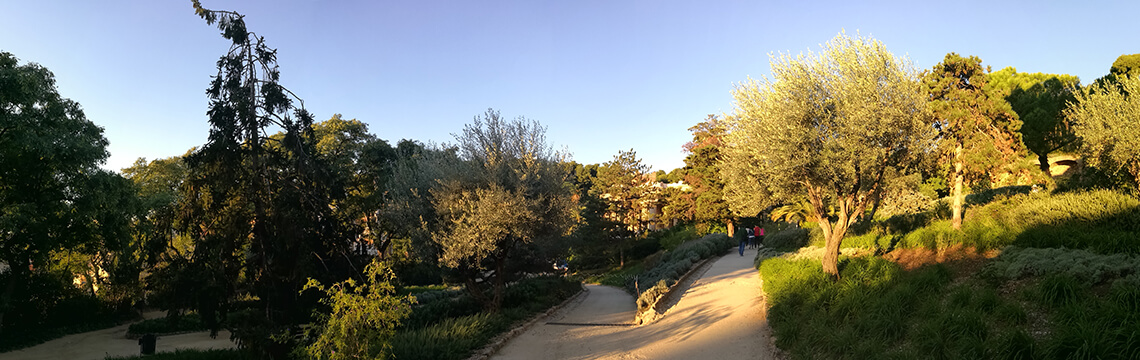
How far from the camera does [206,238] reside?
921 centimetres

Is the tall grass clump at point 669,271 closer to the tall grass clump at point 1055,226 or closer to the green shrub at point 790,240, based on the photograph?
the green shrub at point 790,240

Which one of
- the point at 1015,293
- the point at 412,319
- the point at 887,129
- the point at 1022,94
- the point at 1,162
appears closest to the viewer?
the point at 1015,293

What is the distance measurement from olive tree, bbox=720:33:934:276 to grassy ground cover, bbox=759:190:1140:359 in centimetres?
199

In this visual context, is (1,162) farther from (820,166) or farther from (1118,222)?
(1118,222)

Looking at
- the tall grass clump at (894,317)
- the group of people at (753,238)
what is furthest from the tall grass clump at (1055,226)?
the group of people at (753,238)

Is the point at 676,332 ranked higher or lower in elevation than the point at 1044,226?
lower

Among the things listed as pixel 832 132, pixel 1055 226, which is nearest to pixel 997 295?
pixel 1055 226

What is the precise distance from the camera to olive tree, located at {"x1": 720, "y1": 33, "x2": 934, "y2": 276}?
11.8 meters

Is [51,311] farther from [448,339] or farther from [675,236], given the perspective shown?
[675,236]

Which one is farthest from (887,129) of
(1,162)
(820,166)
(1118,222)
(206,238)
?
(1,162)

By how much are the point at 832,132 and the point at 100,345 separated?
26945mm

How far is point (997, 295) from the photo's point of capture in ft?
26.7

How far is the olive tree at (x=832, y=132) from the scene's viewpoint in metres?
11.8

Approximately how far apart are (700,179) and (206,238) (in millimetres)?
33265
